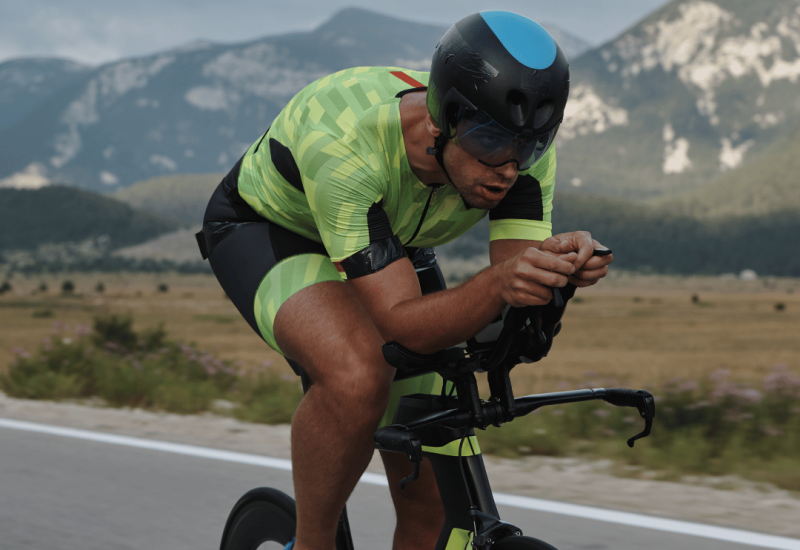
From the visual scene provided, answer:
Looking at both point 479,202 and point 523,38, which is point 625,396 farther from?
point 523,38

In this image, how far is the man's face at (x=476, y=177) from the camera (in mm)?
2123

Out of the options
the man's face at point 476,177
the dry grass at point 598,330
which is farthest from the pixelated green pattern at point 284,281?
the dry grass at point 598,330

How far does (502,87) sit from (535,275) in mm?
438

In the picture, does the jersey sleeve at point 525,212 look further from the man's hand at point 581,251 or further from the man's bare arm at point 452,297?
the man's hand at point 581,251

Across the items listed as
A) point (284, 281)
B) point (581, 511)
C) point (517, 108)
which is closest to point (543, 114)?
point (517, 108)

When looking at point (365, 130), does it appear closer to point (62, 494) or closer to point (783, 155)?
point (62, 494)

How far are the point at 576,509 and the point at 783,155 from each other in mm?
135517

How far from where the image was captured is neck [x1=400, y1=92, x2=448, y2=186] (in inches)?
91.3

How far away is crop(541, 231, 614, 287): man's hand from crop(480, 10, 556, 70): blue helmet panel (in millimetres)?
386

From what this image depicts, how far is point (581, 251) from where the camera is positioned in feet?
6.03

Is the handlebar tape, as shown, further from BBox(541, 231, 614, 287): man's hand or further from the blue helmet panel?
the blue helmet panel

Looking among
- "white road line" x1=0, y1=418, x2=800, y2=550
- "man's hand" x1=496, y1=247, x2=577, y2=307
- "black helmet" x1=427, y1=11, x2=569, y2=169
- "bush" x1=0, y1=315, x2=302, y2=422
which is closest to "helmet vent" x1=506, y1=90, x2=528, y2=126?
"black helmet" x1=427, y1=11, x2=569, y2=169

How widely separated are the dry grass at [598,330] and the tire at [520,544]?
18.7 ft

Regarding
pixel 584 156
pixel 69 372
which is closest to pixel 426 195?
pixel 69 372
